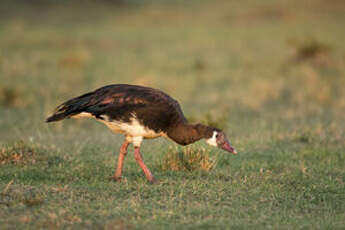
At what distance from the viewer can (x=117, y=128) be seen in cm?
573

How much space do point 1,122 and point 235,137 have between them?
4336 millimetres

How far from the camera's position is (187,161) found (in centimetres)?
646

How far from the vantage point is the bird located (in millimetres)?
5555

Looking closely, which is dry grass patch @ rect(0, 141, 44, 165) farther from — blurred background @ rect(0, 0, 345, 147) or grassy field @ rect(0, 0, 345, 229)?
blurred background @ rect(0, 0, 345, 147)

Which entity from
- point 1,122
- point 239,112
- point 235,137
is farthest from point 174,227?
point 239,112

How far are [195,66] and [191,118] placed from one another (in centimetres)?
749

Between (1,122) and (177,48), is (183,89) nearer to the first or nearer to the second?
(1,122)

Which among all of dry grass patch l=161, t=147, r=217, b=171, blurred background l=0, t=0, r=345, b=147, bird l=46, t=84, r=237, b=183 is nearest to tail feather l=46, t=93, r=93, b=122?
bird l=46, t=84, r=237, b=183

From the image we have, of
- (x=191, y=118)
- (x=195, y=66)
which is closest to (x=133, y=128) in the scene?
(x=191, y=118)

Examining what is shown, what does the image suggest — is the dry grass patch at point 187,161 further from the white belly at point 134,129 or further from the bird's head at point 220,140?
the white belly at point 134,129

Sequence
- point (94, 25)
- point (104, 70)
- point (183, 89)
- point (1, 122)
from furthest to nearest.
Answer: point (94, 25) < point (104, 70) < point (183, 89) < point (1, 122)

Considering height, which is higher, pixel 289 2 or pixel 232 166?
pixel 289 2

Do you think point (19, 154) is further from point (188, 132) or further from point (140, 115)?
point (188, 132)

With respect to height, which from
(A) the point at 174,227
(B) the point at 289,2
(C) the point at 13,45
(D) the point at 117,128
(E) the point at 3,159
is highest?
(B) the point at 289,2
